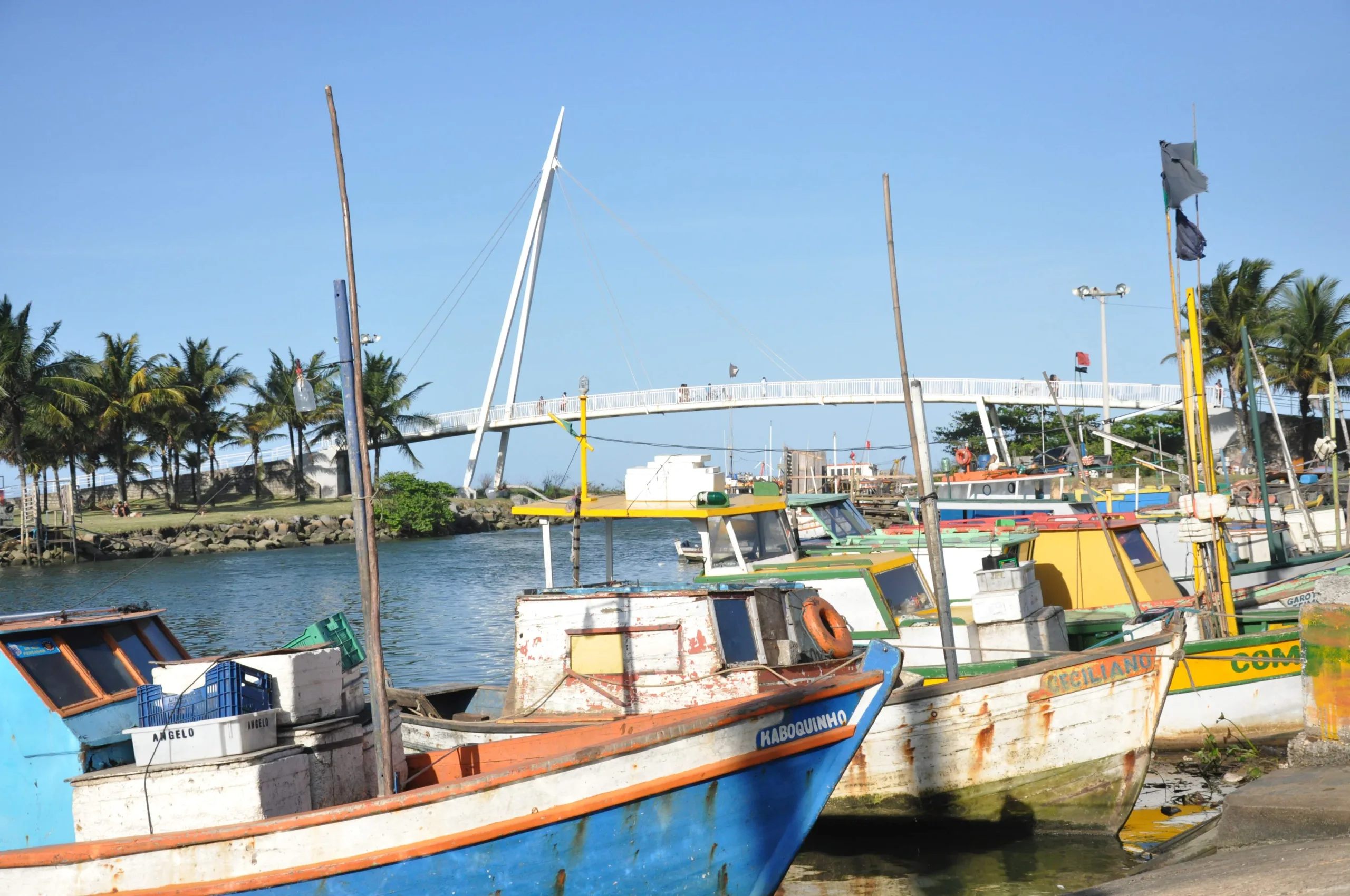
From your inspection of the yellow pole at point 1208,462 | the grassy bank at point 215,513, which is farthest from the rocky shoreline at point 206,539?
the yellow pole at point 1208,462

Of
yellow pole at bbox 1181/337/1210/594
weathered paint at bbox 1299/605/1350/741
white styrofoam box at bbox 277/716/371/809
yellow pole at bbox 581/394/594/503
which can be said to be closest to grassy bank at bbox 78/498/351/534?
yellow pole at bbox 581/394/594/503

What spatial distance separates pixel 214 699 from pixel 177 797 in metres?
0.62

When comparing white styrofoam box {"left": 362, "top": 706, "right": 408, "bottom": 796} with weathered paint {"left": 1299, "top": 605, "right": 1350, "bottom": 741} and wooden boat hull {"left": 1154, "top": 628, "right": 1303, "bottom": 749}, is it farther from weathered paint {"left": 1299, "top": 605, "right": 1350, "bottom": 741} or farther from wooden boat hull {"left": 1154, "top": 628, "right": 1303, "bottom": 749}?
wooden boat hull {"left": 1154, "top": 628, "right": 1303, "bottom": 749}

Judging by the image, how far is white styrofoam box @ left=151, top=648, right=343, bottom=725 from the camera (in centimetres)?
757

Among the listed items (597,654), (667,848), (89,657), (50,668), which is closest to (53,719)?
(50,668)

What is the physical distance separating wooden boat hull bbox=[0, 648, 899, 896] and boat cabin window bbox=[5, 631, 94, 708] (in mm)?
1180

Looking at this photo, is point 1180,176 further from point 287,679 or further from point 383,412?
point 383,412

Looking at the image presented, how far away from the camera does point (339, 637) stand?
9.66 meters

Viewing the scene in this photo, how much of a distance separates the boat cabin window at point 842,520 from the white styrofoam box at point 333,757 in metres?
9.49

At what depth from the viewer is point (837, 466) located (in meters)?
44.2

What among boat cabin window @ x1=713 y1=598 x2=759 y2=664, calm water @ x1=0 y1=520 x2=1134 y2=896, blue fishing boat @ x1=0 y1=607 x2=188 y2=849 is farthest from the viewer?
calm water @ x1=0 y1=520 x2=1134 y2=896

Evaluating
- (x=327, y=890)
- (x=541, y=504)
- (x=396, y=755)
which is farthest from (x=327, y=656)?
(x=541, y=504)

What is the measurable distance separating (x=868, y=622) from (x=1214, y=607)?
445cm

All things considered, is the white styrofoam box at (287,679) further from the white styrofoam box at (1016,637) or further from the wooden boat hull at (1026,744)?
the white styrofoam box at (1016,637)
